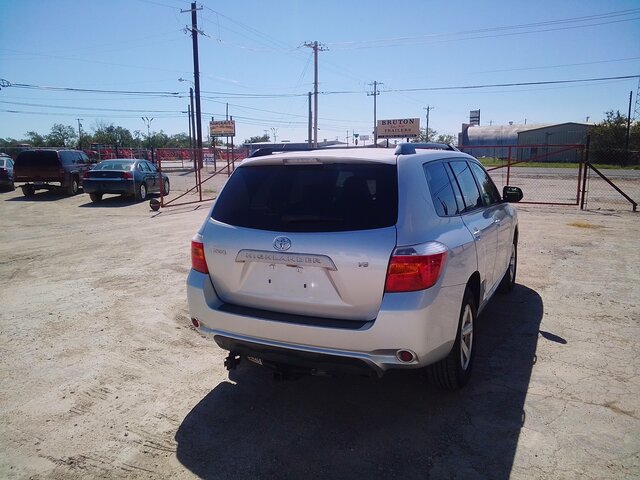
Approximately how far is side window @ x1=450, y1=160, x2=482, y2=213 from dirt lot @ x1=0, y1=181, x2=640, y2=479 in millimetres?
1389

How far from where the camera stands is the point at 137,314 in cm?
530

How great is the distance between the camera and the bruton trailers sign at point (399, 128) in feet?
155

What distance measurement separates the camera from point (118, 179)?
17.1m

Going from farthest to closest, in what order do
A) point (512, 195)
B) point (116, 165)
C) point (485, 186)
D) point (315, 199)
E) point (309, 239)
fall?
point (116, 165)
point (512, 195)
point (485, 186)
point (315, 199)
point (309, 239)

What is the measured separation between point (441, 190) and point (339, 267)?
1159 mm

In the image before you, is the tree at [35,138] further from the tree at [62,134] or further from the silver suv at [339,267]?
the silver suv at [339,267]

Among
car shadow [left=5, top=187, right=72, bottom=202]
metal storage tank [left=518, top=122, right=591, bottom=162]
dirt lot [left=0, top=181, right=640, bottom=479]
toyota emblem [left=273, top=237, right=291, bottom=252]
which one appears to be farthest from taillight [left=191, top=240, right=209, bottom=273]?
metal storage tank [left=518, top=122, right=591, bottom=162]

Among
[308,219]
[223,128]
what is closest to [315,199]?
[308,219]

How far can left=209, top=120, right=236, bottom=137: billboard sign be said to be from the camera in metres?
51.0

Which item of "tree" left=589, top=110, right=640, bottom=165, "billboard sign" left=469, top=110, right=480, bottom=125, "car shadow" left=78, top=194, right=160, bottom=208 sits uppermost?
"billboard sign" left=469, top=110, right=480, bottom=125

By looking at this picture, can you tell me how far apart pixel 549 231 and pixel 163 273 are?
341 inches

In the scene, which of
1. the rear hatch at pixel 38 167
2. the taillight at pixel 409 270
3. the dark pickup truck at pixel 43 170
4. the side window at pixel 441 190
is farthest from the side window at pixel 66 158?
the taillight at pixel 409 270

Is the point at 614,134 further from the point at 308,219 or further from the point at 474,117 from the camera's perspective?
the point at 308,219

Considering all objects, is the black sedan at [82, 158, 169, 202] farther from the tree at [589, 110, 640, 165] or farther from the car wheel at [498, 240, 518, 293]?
the tree at [589, 110, 640, 165]
